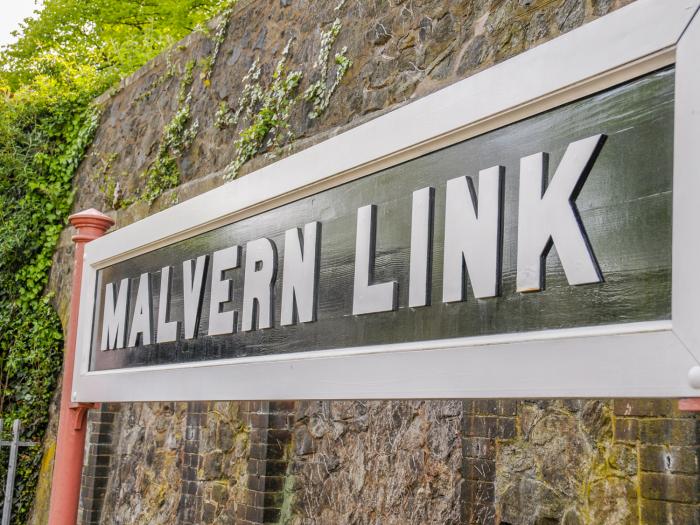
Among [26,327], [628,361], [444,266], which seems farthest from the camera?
[26,327]

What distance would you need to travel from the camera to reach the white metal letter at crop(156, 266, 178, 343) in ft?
5.07

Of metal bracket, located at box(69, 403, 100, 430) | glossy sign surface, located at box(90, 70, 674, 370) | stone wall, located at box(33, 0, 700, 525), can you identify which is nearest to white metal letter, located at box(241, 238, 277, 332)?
glossy sign surface, located at box(90, 70, 674, 370)

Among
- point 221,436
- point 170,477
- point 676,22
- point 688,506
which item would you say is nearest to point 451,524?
point 688,506

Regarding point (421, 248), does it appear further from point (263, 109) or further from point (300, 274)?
point (263, 109)

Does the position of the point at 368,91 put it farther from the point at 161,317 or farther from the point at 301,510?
the point at 161,317

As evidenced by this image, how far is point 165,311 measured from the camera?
62.5 inches

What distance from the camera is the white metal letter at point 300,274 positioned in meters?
1.18

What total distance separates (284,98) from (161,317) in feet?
13.2

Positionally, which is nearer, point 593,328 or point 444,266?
point 593,328

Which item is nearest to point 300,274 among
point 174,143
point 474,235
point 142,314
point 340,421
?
point 474,235

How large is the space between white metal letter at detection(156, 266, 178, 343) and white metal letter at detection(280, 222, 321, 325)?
0.37 meters

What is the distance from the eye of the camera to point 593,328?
0.78 metres

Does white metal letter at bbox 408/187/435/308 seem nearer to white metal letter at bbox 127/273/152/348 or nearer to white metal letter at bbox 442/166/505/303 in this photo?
white metal letter at bbox 442/166/505/303

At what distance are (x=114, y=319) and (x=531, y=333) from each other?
3.84 ft
